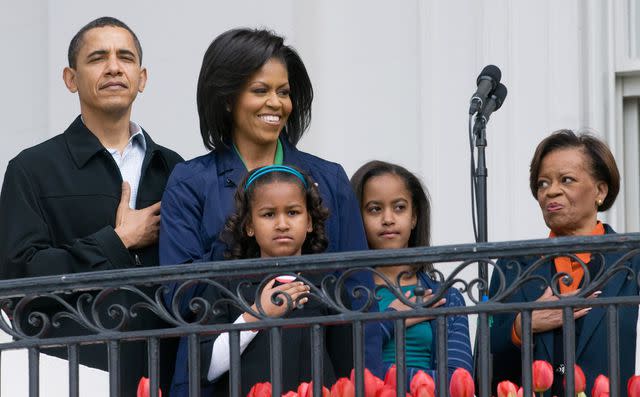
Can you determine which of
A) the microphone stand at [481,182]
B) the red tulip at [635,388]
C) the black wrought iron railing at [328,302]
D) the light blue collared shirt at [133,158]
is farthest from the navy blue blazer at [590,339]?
the light blue collared shirt at [133,158]

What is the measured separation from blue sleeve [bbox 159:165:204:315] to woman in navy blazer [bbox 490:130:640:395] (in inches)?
39.0

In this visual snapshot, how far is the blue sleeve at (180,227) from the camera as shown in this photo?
5.56m

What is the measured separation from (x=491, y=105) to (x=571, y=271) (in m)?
0.60

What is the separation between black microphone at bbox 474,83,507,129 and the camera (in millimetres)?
5977

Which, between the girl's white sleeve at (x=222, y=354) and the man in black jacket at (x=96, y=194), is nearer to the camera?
the girl's white sleeve at (x=222, y=354)

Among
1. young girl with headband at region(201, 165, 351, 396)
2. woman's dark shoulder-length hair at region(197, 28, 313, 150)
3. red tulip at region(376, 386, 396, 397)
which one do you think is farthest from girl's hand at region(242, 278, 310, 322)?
woman's dark shoulder-length hair at region(197, 28, 313, 150)

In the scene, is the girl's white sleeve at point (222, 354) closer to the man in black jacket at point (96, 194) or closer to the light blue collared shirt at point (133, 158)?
the man in black jacket at point (96, 194)

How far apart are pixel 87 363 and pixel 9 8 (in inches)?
109

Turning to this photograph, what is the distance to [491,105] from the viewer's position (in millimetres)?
6055

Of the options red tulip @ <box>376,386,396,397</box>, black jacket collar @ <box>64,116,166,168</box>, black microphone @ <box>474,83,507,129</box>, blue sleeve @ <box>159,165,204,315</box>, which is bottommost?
red tulip @ <box>376,386,396,397</box>

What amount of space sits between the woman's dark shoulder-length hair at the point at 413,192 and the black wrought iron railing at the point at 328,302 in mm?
1163

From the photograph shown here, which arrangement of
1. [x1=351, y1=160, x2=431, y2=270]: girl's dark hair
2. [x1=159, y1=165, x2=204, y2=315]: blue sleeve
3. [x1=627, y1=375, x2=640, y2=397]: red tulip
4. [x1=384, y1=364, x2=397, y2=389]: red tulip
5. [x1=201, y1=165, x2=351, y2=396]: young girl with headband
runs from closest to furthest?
[x1=627, y1=375, x2=640, y2=397]: red tulip, [x1=384, y1=364, x2=397, y2=389]: red tulip, [x1=201, y1=165, x2=351, y2=396]: young girl with headband, [x1=159, y1=165, x2=204, y2=315]: blue sleeve, [x1=351, y1=160, x2=431, y2=270]: girl's dark hair

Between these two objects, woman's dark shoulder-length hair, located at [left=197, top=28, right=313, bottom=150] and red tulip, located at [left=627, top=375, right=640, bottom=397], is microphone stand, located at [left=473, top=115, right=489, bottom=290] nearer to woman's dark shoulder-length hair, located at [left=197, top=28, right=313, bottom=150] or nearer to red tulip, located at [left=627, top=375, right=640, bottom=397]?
woman's dark shoulder-length hair, located at [left=197, top=28, right=313, bottom=150]

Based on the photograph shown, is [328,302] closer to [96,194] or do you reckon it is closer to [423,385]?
[423,385]
